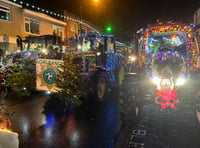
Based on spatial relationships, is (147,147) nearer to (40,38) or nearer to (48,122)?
(48,122)

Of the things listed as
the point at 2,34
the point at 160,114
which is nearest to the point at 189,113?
the point at 160,114

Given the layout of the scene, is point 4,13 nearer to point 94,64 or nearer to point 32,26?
point 32,26

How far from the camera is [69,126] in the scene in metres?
4.87

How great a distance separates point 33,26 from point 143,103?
70.0 feet

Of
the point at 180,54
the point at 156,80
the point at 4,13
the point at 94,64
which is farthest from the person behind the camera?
the point at 4,13

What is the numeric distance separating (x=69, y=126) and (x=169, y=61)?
3.10 meters

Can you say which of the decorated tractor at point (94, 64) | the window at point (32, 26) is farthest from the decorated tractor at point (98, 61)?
the window at point (32, 26)

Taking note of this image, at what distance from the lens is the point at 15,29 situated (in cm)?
2058

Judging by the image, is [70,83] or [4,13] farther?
[4,13]

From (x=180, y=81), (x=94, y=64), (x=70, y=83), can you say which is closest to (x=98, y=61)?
(x=94, y=64)

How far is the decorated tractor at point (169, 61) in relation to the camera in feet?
14.0

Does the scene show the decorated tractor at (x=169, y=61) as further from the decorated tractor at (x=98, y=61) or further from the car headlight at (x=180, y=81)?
the decorated tractor at (x=98, y=61)

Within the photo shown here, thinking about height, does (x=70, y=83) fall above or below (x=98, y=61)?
below

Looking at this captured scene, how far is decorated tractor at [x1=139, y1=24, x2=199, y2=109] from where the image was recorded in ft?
14.0
